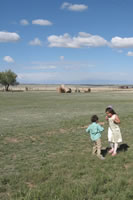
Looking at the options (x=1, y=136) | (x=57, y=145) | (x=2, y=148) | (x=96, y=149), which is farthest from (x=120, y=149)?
(x=1, y=136)

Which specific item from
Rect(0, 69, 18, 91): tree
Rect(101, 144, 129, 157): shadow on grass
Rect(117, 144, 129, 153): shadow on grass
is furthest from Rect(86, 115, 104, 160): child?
Rect(0, 69, 18, 91): tree

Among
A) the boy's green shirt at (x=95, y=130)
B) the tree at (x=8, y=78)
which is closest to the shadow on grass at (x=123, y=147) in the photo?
the boy's green shirt at (x=95, y=130)

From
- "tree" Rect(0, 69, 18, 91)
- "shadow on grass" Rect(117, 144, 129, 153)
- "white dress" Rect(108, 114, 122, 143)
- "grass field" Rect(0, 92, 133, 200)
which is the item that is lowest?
"shadow on grass" Rect(117, 144, 129, 153)

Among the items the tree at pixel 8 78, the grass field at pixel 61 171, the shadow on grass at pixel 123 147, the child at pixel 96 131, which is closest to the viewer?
the grass field at pixel 61 171

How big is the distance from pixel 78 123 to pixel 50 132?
9.84 feet

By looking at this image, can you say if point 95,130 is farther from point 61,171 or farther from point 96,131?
point 61,171

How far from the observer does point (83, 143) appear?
10.1 metres

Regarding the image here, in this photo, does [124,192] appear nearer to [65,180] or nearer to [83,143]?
[65,180]

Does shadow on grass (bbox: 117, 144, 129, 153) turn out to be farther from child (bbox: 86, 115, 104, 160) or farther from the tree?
the tree

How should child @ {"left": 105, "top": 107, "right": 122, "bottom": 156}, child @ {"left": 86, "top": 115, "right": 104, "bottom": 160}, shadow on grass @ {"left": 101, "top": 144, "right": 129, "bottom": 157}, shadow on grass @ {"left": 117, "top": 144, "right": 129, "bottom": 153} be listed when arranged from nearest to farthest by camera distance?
child @ {"left": 86, "top": 115, "right": 104, "bottom": 160}, child @ {"left": 105, "top": 107, "right": 122, "bottom": 156}, shadow on grass @ {"left": 101, "top": 144, "right": 129, "bottom": 157}, shadow on grass @ {"left": 117, "top": 144, "right": 129, "bottom": 153}

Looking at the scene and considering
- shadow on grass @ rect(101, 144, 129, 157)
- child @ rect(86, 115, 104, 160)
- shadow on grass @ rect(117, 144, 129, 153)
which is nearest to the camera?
child @ rect(86, 115, 104, 160)

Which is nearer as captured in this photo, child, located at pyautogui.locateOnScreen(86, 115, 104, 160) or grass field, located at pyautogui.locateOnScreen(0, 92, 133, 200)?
grass field, located at pyautogui.locateOnScreen(0, 92, 133, 200)

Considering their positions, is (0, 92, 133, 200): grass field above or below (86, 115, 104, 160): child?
below

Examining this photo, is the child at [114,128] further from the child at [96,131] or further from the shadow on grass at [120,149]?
the child at [96,131]
